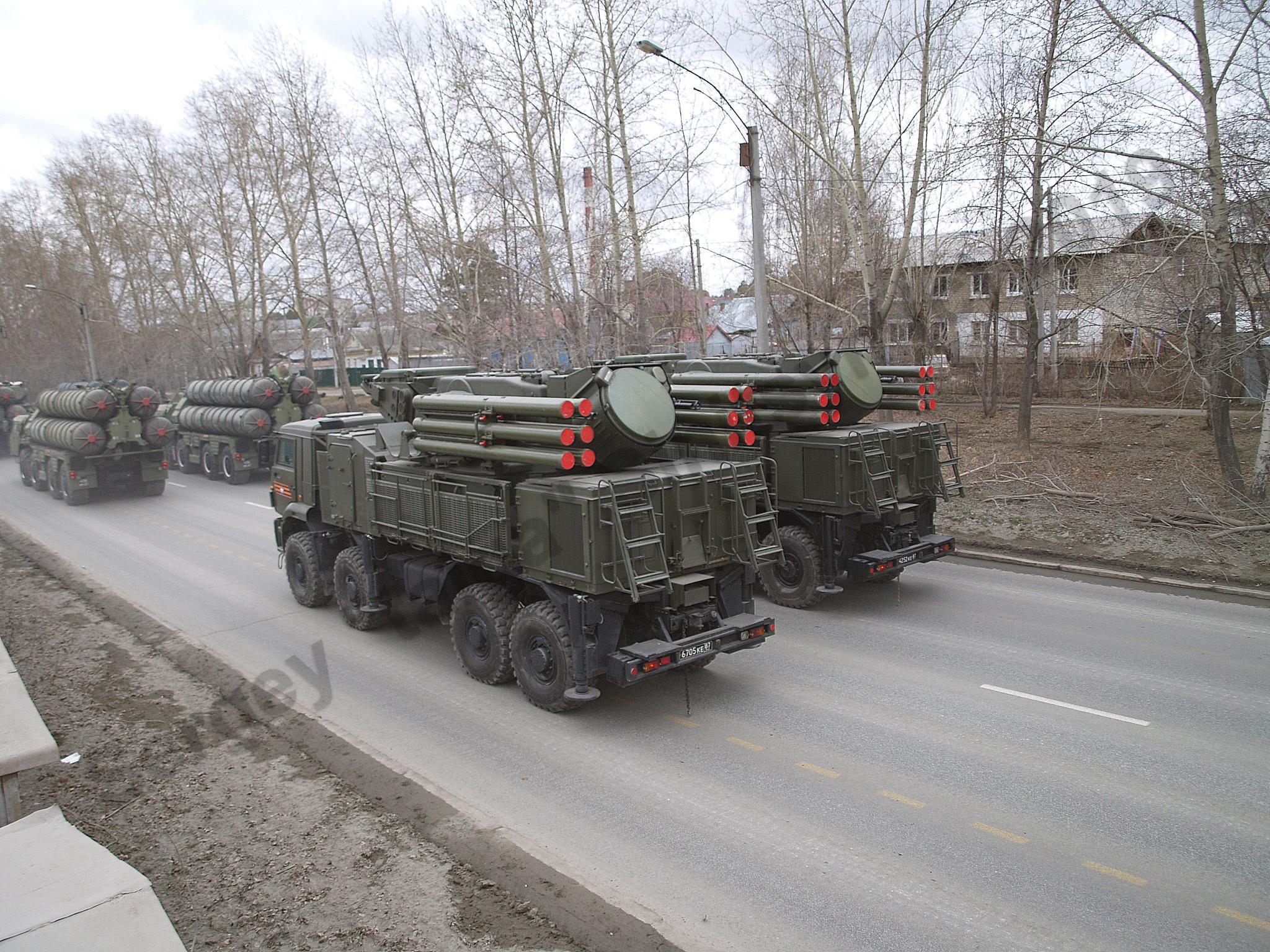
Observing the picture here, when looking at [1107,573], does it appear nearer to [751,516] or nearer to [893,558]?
[893,558]

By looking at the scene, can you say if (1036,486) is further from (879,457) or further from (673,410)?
(673,410)

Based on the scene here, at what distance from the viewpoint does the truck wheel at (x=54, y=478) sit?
2211 centimetres

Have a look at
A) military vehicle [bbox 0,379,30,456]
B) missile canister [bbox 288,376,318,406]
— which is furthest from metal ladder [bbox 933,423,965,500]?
military vehicle [bbox 0,379,30,456]

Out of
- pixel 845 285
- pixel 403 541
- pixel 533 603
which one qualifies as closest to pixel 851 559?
pixel 533 603

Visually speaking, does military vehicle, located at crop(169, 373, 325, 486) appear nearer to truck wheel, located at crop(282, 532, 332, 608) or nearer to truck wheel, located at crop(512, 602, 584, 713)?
truck wheel, located at crop(282, 532, 332, 608)

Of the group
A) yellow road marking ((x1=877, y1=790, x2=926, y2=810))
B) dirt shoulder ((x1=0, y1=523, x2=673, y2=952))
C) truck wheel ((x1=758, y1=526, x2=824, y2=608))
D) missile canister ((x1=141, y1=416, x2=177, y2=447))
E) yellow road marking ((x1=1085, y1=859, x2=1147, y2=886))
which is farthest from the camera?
missile canister ((x1=141, y1=416, x2=177, y2=447))

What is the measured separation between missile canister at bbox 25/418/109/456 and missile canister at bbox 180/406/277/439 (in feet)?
10.4

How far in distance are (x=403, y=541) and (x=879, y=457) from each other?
556cm

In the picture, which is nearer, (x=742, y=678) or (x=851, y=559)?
(x=742, y=678)

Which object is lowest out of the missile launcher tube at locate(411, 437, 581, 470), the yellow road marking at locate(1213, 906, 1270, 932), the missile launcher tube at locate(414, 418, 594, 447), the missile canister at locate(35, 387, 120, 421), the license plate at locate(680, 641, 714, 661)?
the yellow road marking at locate(1213, 906, 1270, 932)

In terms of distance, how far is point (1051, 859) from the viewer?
17.5ft

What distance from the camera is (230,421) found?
77.2 ft

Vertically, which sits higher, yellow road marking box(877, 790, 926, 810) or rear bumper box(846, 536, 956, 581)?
rear bumper box(846, 536, 956, 581)

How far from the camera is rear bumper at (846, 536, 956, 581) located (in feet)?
33.6
